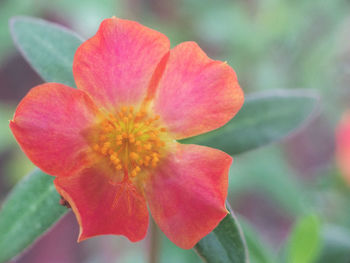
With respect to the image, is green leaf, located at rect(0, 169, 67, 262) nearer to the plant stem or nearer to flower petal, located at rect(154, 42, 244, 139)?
the plant stem

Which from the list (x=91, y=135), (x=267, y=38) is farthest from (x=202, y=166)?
(x=267, y=38)

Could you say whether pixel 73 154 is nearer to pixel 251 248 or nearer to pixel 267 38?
pixel 251 248

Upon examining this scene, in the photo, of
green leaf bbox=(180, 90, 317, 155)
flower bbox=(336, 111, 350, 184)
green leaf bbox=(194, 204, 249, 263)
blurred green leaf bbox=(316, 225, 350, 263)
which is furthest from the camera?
flower bbox=(336, 111, 350, 184)

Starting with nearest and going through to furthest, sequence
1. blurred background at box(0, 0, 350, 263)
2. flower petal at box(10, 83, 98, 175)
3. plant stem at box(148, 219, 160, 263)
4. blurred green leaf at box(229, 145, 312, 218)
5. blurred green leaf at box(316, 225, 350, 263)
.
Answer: flower petal at box(10, 83, 98, 175) → plant stem at box(148, 219, 160, 263) → blurred green leaf at box(316, 225, 350, 263) → blurred green leaf at box(229, 145, 312, 218) → blurred background at box(0, 0, 350, 263)

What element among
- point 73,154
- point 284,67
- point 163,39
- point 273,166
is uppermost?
point 163,39

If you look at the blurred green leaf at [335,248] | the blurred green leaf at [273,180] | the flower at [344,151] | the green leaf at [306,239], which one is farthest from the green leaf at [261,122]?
the blurred green leaf at [273,180]

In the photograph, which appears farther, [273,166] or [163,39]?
[273,166]

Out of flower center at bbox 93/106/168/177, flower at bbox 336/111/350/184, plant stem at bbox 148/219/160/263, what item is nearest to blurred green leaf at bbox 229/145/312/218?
flower at bbox 336/111/350/184
